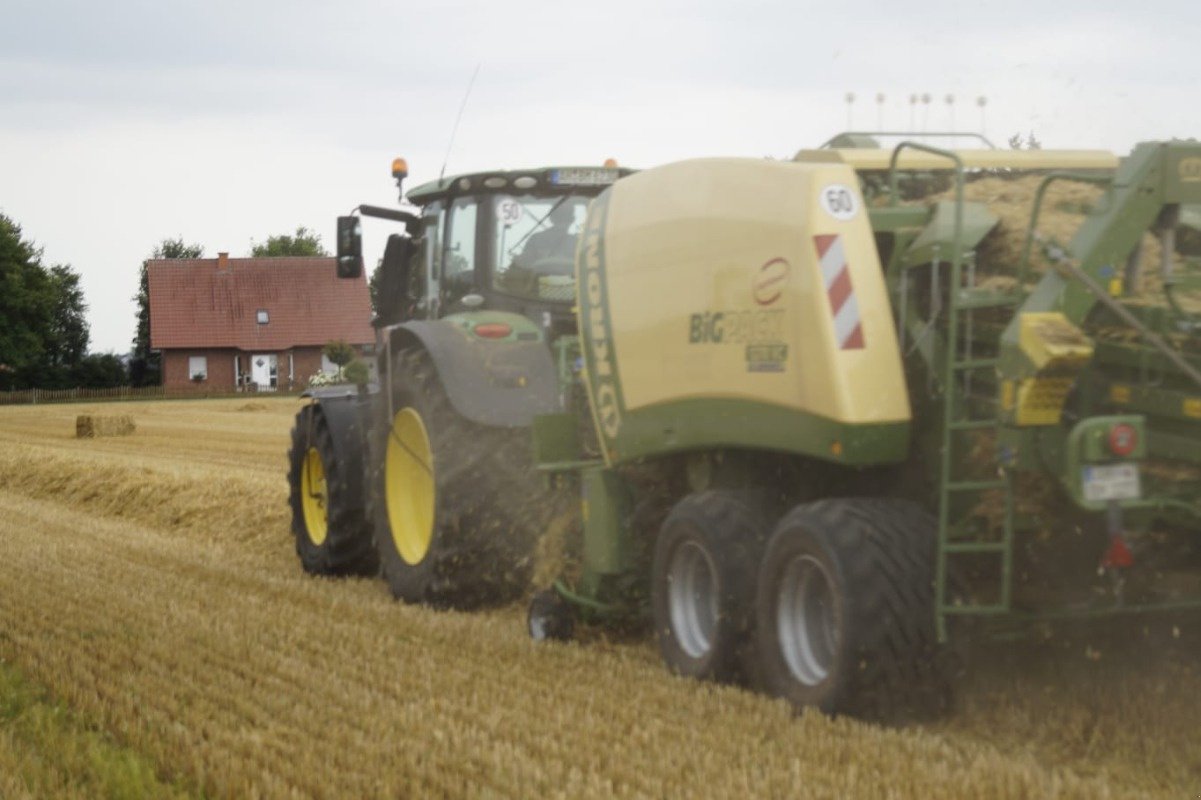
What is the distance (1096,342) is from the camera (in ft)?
17.4

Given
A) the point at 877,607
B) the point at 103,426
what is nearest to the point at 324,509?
the point at 877,607

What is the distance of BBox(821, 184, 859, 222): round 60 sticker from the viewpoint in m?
5.70

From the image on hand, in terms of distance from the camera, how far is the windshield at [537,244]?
897 cm

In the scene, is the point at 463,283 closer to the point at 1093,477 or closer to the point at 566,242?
the point at 566,242

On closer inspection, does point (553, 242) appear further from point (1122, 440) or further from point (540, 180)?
point (1122, 440)

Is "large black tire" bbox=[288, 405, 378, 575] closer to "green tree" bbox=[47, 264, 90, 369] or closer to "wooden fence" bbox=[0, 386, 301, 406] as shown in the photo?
"wooden fence" bbox=[0, 386, 301, 406]

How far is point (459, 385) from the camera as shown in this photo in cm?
845

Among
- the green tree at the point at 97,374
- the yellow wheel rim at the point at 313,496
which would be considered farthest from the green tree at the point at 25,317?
the yellow wheel rim at the point at 313,496

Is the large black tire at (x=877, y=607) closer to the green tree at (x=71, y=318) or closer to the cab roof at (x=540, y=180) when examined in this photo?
the cab roof at (x=540, y=180)

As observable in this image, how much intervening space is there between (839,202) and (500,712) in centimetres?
206

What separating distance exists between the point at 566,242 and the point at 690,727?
398cm

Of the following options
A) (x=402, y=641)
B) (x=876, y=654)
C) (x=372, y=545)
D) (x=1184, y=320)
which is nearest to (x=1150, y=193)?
(x=1184, y=320)

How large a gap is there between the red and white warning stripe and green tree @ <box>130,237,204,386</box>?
63.9 meters

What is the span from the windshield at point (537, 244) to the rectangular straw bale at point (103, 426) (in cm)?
2067
